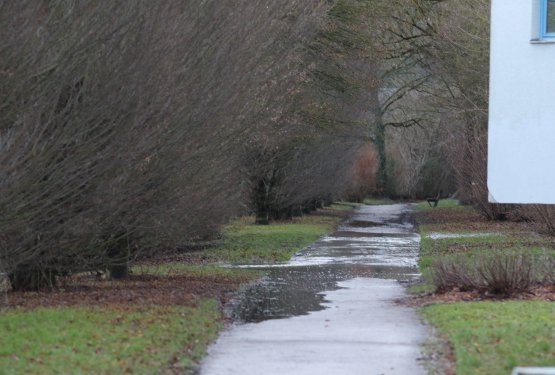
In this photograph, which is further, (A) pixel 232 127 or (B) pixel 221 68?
(A) pixel 232 127

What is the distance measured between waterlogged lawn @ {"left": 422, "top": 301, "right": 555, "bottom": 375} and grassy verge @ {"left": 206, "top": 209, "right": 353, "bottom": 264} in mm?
10294

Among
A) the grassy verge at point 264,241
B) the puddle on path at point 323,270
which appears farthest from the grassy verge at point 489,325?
the grassy verge at point 264,241

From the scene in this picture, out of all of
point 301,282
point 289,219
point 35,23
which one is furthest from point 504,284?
point 289,219

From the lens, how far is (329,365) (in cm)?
1002

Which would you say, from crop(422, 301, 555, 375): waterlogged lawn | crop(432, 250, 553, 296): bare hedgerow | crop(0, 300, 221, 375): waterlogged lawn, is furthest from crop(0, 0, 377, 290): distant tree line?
crop(422, 301, 555, 375): waterlogged lawn

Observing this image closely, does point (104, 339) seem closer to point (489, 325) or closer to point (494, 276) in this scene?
point (489, 325)

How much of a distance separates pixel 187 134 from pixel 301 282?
4.69 metres

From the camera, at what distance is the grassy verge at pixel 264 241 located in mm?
24312

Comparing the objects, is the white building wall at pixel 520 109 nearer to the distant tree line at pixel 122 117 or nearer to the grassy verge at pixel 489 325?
the grassy verge at pixel 489 325

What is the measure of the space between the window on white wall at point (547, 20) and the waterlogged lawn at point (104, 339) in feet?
15.0

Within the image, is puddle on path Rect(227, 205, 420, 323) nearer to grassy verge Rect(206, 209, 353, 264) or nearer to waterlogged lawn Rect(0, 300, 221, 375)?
grassy verge Rect(206, 209, 353, 264)

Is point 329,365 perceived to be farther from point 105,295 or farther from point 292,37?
point 292,37

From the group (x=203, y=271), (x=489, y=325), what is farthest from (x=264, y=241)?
(x=489, y=325)

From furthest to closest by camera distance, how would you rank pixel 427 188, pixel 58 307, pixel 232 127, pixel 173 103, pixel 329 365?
pixel 427 188
pixel 232 127
pixel 173 103
pixel 58 307
pixel 329 365
